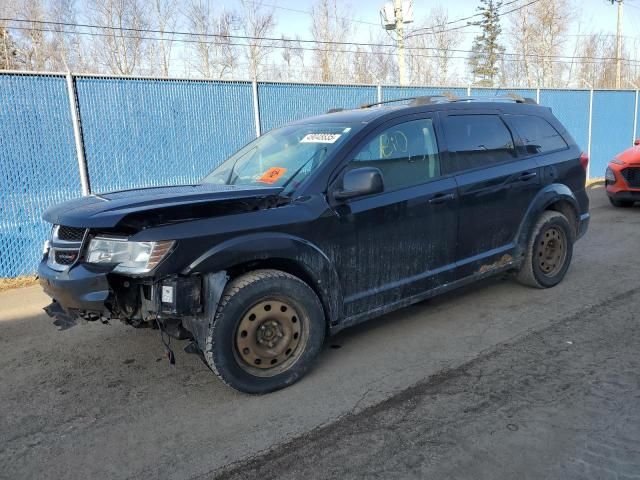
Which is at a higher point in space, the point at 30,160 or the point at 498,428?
the point at 30,160

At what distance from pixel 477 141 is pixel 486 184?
1.37ft

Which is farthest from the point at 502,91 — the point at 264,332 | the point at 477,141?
the point at 264,332

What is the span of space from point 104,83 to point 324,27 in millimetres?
29166

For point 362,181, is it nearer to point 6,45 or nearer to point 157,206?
point 157,206

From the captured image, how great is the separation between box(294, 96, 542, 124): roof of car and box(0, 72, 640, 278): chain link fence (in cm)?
177

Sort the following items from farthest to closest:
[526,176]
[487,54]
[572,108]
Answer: [487,54], [572,108], [526,176]

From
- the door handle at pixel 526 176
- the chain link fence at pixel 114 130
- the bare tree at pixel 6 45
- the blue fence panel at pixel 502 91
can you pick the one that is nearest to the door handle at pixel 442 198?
the door handle at pixel 526 176

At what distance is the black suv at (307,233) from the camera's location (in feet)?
10.3

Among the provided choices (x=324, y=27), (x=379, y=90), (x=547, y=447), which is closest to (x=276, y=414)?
(x=547, y=447)

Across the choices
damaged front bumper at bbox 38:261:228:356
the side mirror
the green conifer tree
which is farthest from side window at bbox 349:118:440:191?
the green conifer tree

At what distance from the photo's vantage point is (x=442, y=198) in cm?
421

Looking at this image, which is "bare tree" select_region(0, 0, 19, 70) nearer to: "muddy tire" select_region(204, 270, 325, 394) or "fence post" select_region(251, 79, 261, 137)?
"fence post" select_region(251, 79, 261, 137)

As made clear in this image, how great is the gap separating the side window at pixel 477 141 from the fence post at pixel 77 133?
17.1 feet

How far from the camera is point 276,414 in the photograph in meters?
3.18
